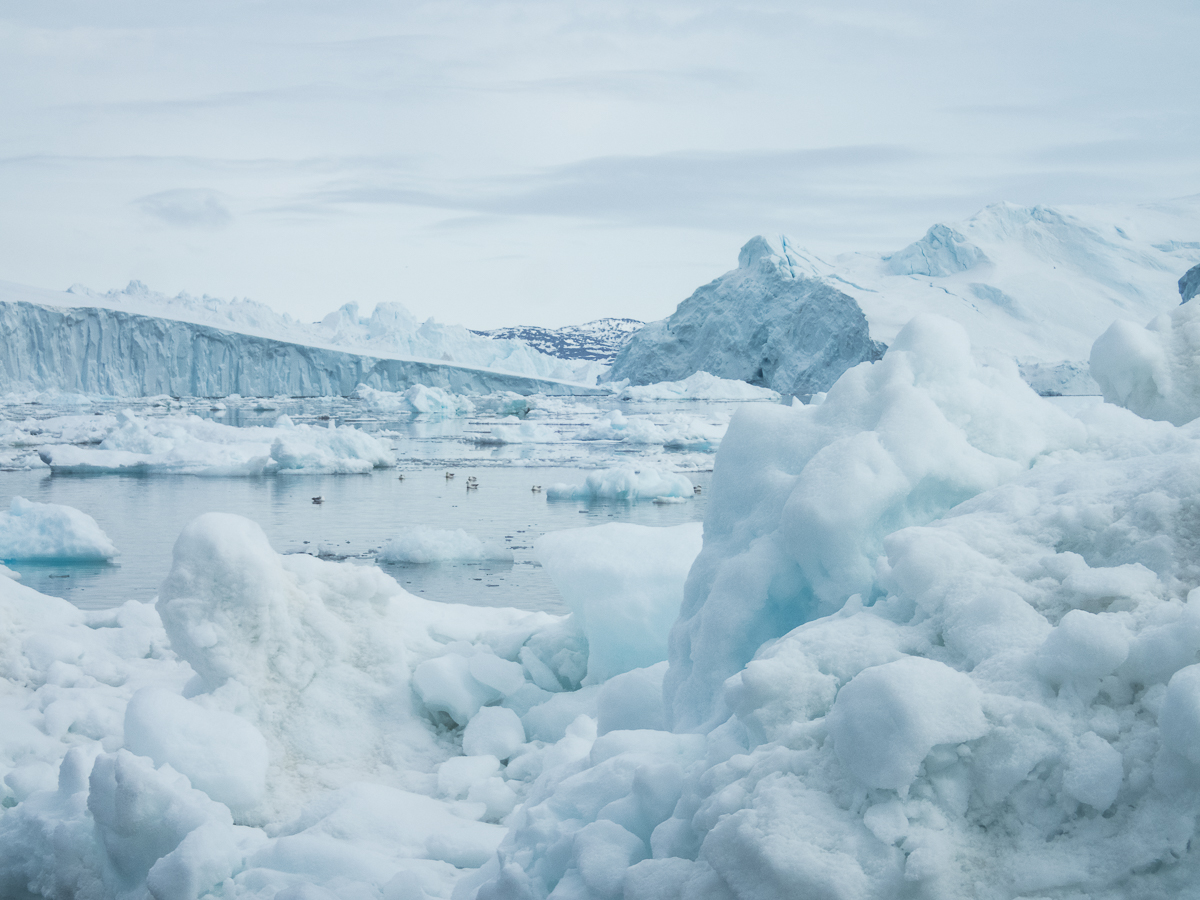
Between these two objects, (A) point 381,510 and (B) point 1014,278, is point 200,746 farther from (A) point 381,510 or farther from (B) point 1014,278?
(B) point 1014,278

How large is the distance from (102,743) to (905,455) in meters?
3.32

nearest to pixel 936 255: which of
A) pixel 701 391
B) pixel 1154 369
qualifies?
pixel 701 391

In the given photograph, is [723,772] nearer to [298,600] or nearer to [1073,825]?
[1073,825]

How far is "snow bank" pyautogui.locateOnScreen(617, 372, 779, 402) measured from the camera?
4491cm

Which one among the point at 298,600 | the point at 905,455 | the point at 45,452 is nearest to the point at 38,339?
the point at 45,452

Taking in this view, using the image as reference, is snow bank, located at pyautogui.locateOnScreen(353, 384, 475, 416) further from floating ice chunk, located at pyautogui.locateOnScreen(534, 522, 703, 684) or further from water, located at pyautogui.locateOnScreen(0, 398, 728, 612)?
floating ice chunk, located at pyautogui.locateOnScreen(534, 522, 703, 684)

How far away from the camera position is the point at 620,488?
1499cm

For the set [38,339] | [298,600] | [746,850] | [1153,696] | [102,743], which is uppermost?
[1153,696]

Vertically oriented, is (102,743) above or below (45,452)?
above

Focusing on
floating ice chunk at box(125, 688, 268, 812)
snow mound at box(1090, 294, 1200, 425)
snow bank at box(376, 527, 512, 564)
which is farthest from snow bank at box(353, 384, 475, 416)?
snow mound at box(1090, 294, 1200, 425)

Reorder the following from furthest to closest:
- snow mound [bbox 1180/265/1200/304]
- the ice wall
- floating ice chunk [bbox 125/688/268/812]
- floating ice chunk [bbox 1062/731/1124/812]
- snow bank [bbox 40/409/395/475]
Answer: the ice wall
snow mound [bbox 1180/265/1200/304]
snow bank [bbox 40/409/395/475]
floating ice chunk [bbox 125/688/268/812]
floating ice chunk [bbox 1062/731/1124/812]

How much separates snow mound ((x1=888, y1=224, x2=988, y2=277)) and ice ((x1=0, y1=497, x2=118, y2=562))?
160 ft

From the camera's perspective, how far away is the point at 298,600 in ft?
15.8

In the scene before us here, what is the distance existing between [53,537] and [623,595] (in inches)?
280
